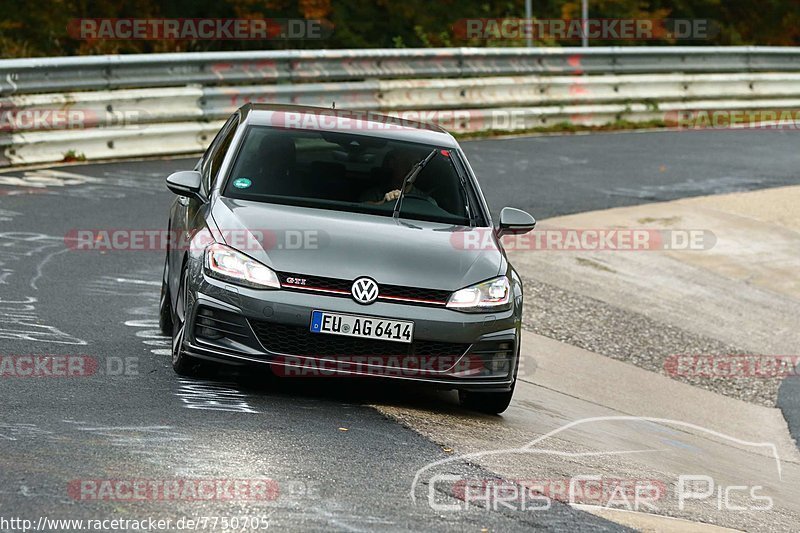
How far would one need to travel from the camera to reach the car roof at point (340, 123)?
8828 mm

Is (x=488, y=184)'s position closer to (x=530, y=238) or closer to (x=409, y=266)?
(x=530, y=238)

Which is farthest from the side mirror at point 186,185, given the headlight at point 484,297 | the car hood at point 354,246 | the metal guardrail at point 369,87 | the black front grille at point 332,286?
the metal guardrail at point 369,87

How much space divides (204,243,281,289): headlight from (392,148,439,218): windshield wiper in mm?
1150

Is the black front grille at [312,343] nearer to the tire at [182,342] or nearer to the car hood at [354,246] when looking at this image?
the car hood at [354,246]

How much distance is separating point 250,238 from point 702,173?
1193cm

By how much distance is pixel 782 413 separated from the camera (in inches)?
421

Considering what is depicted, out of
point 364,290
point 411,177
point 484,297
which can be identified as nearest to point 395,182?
point 411,177

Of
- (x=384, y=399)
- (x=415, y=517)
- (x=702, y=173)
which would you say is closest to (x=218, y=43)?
(x=702, y=173)

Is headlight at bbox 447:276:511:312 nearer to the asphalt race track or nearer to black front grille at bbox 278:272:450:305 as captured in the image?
black front grille at bbox 278:272:450:305

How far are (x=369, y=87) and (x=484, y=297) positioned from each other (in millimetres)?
12198

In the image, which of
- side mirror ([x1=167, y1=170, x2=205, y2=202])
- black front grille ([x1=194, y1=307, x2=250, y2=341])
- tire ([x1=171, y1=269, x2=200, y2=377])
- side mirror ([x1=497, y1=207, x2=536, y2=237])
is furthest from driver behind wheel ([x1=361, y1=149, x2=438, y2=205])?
black front grille ([x1=194, y1=307, x2=250, y2=341])

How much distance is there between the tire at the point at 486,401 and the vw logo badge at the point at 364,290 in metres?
1.10

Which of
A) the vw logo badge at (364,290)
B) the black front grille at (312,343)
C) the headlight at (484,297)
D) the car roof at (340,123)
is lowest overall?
the black front grille at (312,343)

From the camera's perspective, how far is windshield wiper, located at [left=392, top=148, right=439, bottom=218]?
27.3ft
